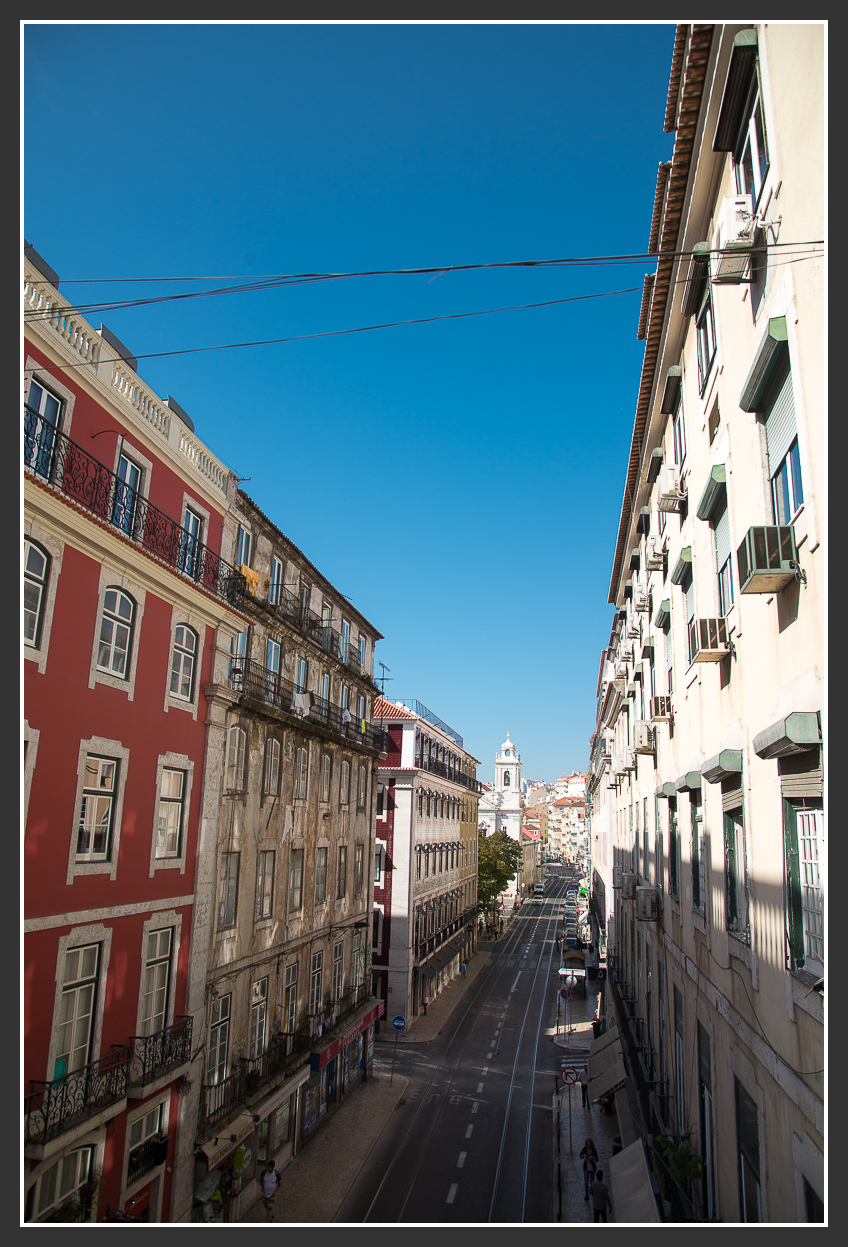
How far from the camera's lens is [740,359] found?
9.95m

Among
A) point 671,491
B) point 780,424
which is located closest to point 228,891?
point 671,491

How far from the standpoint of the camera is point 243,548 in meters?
22.3

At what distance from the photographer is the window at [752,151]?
8.71 metres

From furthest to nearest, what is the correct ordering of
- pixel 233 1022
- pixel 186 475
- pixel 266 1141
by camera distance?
pixel 266 1141 < pixel 233 1022 < pixel 186 475

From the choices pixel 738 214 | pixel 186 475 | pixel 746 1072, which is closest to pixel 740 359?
pixel 738 214

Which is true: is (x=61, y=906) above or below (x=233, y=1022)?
above

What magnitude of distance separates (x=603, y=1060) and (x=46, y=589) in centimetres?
2540

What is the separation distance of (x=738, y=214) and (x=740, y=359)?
2.09 metres

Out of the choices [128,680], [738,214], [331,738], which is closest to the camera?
[738,214]

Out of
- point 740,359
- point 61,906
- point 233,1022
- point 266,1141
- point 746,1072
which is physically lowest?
point 266,1141

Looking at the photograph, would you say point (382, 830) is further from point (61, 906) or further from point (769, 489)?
point (769, 489)

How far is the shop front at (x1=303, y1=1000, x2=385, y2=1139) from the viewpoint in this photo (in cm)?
2520

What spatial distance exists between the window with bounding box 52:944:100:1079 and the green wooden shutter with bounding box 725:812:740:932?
37.2ft

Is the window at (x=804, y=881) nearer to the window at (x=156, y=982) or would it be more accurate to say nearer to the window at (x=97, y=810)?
the window at (x=97, y=810)
